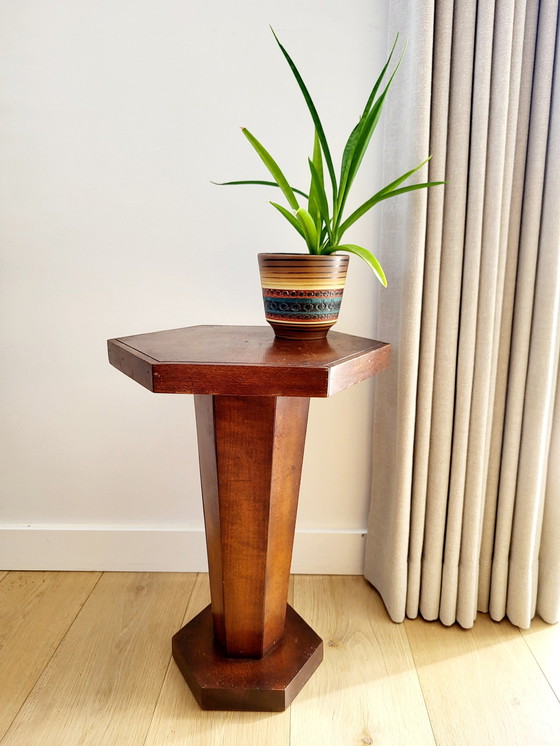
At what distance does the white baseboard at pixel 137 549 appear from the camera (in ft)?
4.92

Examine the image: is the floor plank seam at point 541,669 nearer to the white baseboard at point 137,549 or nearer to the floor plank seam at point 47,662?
the white baseboard at point 137,549

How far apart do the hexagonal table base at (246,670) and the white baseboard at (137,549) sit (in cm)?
32

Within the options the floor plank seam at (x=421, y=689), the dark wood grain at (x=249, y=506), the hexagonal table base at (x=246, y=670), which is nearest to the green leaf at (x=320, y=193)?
the dark wood grain at (x=249, y=506)

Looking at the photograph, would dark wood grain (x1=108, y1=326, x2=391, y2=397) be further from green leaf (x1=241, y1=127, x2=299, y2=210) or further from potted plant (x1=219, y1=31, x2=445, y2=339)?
green leaf (x1=241, y1=127, x2=299, y2=210)

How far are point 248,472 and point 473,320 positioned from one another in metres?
0.66

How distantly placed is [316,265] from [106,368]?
0.79 metres

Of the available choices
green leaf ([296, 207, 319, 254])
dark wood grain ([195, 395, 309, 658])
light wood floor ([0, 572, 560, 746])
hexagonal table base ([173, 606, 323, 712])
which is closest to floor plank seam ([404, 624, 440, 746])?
light wood floor ([0, 572, 560, 746])

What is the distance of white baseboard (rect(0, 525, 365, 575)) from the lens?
4.92 feet

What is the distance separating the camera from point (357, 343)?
101cm

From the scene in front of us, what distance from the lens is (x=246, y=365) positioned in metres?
0.79

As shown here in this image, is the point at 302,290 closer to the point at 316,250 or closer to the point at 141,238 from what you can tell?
the point at 316,250

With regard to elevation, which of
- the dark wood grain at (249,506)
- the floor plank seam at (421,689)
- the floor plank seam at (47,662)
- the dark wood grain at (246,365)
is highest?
the dark wood grain at (246,365)

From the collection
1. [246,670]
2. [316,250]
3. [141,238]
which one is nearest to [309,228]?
[316,250]

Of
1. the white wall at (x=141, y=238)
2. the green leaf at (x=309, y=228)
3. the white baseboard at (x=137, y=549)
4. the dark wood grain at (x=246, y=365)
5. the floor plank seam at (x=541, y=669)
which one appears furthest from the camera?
the white baseboard at (x=137, y=549)
